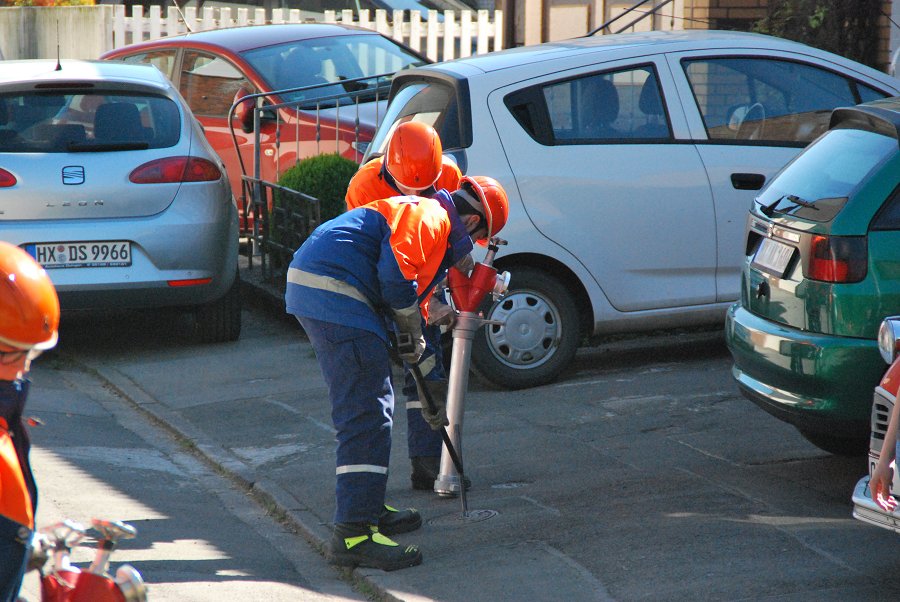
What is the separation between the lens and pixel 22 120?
783 cm

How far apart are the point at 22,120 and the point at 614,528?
15.5 ft

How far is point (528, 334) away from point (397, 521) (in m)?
2.21

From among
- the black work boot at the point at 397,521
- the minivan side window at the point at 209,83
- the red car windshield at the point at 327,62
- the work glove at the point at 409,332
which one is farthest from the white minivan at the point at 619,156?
the minivan side window at the point at 209,83

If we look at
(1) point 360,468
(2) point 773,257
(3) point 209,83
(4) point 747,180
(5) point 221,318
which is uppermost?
(3) point 209,83

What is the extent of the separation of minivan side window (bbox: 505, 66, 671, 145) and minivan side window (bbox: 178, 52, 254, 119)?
4705 mm

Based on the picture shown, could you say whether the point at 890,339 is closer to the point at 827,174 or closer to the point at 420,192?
the point at 827,174

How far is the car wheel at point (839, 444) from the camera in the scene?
5574 millimetres

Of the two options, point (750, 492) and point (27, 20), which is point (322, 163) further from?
point (27, 20)

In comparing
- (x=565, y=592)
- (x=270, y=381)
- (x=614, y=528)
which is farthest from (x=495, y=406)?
(x=565, y=592)

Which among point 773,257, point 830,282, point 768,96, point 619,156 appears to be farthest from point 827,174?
point 768,96

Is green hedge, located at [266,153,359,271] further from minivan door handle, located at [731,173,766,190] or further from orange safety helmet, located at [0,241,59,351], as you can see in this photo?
orange safety helmet, located at [0,241,59,351]

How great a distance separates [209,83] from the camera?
11.5 meters

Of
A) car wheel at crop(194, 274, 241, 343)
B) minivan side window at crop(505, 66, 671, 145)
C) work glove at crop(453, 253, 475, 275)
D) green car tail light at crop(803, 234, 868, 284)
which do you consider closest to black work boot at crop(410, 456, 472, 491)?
work glove at crop(453, 253, 475, 275)

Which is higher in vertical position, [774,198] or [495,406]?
[774,198]
